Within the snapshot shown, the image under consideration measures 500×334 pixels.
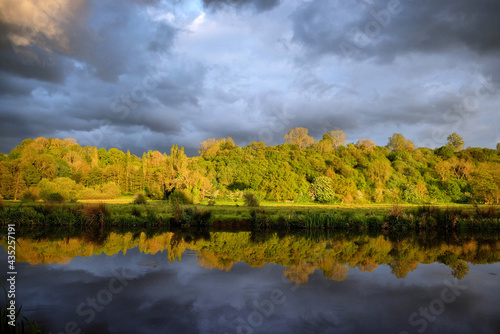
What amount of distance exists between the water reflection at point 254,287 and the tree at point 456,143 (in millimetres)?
67954

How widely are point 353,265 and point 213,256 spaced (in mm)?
4770

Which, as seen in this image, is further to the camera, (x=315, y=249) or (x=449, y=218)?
(x=449, y=218)

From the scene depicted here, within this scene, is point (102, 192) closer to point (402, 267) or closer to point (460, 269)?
point (402, 267)

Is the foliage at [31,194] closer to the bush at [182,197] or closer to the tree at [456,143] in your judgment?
the bush at [182,197]

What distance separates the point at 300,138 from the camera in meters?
69.4

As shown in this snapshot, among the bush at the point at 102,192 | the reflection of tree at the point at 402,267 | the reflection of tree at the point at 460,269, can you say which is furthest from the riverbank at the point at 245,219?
the bush at the point at 102,192

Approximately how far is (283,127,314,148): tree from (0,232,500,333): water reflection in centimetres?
5552

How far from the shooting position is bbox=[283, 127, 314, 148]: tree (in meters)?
69.0

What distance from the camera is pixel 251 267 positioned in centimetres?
1025

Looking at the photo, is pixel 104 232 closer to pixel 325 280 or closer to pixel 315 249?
pixel 315 249

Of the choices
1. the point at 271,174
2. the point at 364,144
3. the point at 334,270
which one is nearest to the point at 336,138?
the point at 364,144

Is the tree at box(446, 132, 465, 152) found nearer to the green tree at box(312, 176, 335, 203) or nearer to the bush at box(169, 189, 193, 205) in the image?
the green tree at box(312, 176, 335, 203)

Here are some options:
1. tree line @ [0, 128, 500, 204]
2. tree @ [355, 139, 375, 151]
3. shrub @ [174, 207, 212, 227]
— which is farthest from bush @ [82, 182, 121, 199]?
tree @ [355, 139, 375, 151]

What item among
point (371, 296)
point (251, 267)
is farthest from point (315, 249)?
point (371, 296)
